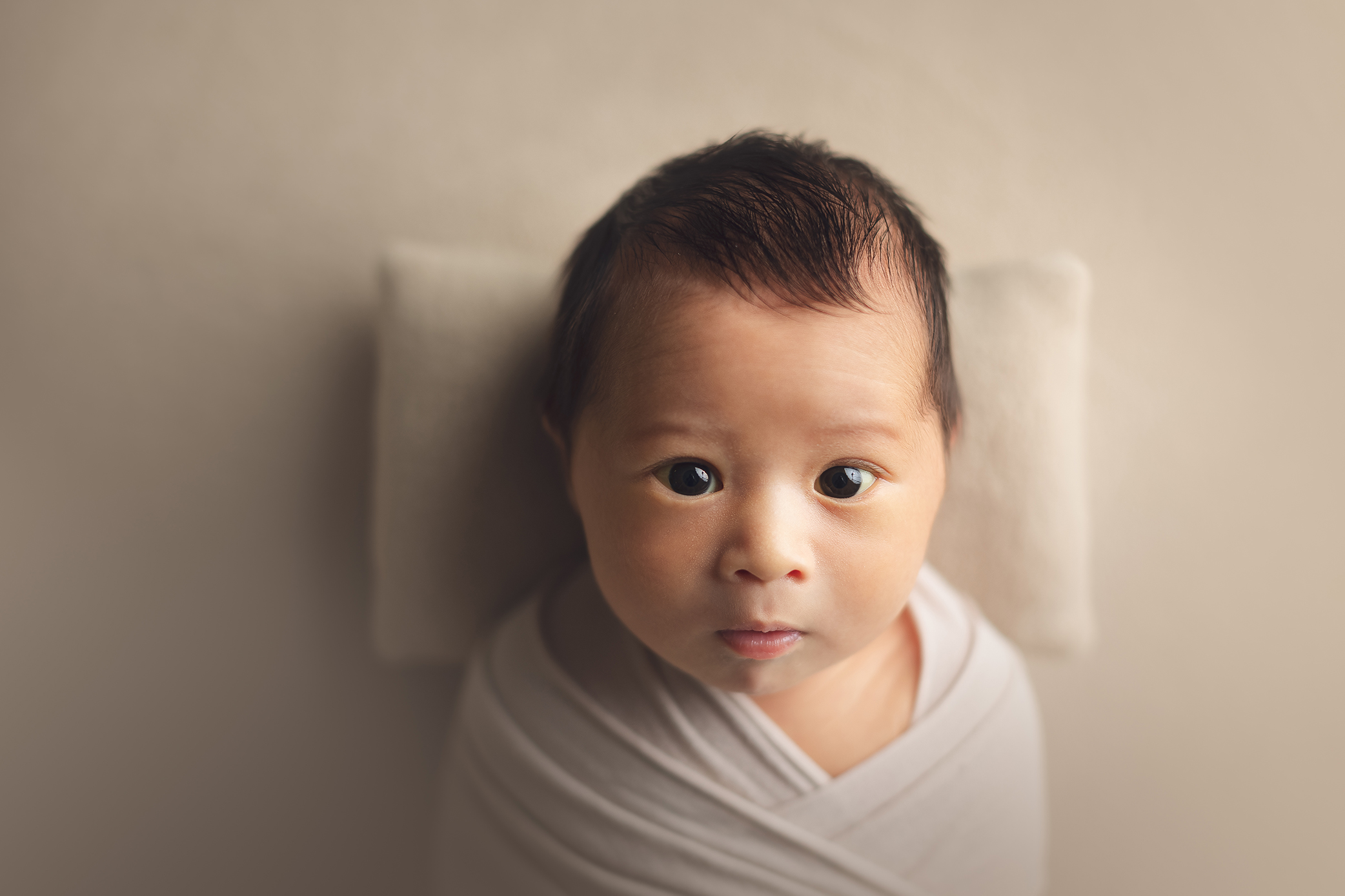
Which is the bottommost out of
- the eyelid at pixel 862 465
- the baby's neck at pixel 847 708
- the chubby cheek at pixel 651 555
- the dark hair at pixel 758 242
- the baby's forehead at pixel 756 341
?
the baby's neck at pixel 847 708

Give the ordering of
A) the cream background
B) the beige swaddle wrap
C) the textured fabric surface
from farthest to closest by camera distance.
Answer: the cream background
the textured fabric surface
the beige swaddle wrap

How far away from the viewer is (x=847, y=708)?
0.75m

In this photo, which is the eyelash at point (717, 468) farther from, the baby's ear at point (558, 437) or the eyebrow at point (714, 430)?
the baby's ear at point (558, 437)

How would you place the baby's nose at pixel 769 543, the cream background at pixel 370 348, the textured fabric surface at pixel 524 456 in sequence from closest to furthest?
the baby's nose at pixel 769 543, the textured fabric surface at pixel 524 456, the cream background at pixel 370 348

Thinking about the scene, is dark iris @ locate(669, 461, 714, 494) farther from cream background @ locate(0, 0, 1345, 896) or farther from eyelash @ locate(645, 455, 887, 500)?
cream background @ locate(0, 0, 1345, 896)

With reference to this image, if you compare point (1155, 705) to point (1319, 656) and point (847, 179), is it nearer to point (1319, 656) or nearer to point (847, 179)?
point (1319, 656)

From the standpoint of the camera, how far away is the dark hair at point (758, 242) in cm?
60

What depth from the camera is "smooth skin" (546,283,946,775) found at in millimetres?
580

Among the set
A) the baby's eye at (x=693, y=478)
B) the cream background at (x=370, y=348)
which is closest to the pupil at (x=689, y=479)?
the baby's eye at (x=693, y=478)

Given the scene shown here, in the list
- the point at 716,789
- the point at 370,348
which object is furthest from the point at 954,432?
the point at 370,348

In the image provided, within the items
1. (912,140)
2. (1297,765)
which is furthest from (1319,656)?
(912,140)

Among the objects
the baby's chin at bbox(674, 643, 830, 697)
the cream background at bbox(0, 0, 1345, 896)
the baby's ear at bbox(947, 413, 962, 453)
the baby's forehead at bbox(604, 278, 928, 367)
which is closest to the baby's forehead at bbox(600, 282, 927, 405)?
the baby's forehead at bbox(604, 278, 928, 367)

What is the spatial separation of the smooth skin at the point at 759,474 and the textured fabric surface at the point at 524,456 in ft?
0.81

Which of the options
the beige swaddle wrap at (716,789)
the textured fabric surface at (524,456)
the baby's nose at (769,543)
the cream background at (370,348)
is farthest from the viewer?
the cream background at (370,348)
